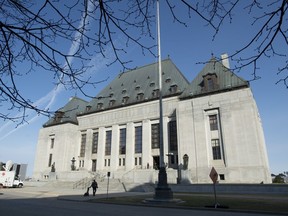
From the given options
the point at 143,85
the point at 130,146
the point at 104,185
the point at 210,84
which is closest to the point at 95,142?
the point at 130,146

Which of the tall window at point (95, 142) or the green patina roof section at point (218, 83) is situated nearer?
the green patina roof section at point (218, 83)

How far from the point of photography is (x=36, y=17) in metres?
4.02

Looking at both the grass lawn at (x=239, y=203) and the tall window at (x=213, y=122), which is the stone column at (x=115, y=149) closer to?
the tall window at (x=213, y=122)

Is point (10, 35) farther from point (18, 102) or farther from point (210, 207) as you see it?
point (210, 207)

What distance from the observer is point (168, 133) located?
44031 millimetres

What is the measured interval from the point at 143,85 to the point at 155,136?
13.4m

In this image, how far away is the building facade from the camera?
35.3m

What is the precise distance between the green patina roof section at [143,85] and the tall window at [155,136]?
18.3ft

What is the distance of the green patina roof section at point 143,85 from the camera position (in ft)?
158

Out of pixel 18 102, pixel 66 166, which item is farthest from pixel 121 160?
pixel 18 102

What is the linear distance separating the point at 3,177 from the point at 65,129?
1839 centimetres

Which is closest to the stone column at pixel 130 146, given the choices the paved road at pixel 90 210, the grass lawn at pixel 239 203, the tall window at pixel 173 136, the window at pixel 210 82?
the tall window at pixel 173 136

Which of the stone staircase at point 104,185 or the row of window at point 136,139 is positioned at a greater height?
the row of window at point 136,139

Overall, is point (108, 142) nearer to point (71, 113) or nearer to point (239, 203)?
point (71, 113)
